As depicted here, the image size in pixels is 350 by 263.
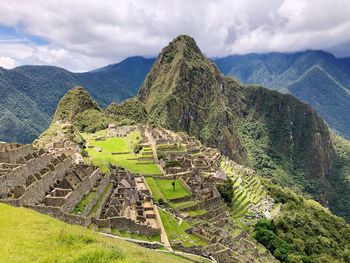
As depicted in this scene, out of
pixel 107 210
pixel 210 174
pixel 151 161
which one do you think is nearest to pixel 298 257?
pixel 210 174

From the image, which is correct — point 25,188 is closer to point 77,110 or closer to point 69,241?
point 69,241

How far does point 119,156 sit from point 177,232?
31319 mm

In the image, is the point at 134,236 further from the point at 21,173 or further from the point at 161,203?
the point at 161,203

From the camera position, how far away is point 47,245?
1505 centimetres

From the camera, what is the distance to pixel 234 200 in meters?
58.6

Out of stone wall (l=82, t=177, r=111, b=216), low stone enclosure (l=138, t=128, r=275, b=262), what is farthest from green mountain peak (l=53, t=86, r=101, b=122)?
stone wall (l=82, t=177, r=111, b=216)

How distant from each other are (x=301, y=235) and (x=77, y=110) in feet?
310

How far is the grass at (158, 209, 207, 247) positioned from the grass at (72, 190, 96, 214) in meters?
7.28

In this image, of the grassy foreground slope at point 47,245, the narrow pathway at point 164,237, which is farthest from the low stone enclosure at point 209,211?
the grassy foreground slope at point 47,245

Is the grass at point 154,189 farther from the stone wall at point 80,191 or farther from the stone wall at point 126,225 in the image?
the stone wall at point 126,225

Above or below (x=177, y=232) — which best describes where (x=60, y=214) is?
above

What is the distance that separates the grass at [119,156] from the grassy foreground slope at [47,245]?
91.0ft

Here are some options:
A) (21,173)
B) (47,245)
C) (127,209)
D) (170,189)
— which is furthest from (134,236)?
(170,189)

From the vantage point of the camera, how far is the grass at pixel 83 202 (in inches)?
1118
